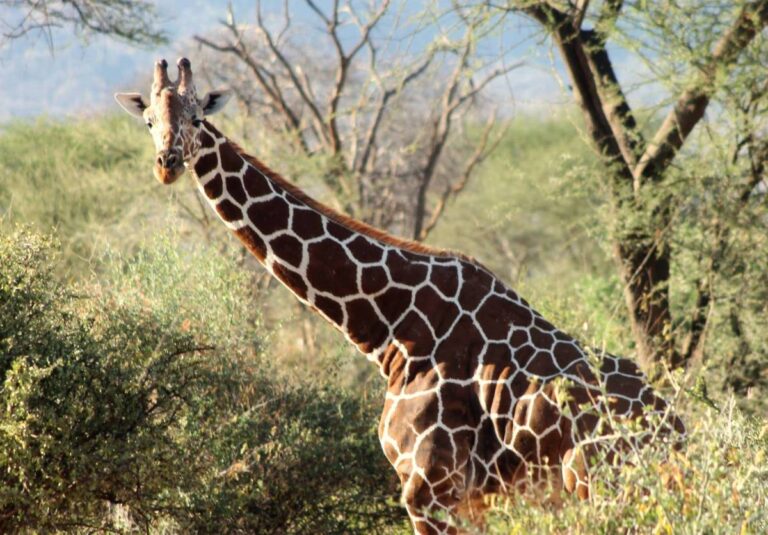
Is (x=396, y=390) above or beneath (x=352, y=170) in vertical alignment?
beneath

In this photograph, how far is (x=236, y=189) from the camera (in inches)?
244

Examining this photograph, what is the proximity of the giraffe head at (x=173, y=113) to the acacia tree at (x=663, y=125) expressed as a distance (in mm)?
3604

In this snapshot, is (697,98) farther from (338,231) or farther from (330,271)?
(330,271)

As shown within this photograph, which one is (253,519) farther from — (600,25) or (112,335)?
(600,25)

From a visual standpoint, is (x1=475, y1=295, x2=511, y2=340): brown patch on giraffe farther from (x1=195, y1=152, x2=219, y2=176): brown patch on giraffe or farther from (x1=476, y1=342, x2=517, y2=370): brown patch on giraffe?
(x1=195, y1=152, x2=219, y2=176): brown patch on giraffe

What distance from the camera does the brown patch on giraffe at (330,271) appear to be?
245 inches

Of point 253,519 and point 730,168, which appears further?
point 730,168

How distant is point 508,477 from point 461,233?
2092 centimetres

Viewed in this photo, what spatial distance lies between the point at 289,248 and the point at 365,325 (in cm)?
56

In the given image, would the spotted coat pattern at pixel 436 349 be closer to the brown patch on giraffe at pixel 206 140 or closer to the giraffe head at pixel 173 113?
the brown patch on giraffe at pixel 206 140

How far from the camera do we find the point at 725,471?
14.8 feet

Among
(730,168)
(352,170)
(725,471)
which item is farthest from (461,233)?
(725,471)

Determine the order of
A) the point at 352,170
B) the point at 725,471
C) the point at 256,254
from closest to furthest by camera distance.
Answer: the point at 725,471 → the point at 256,254 → the point at 352,170

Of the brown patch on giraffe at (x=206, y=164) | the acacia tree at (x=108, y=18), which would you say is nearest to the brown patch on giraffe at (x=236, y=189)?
the brown patch on giraffe at (x=206, y=164)
